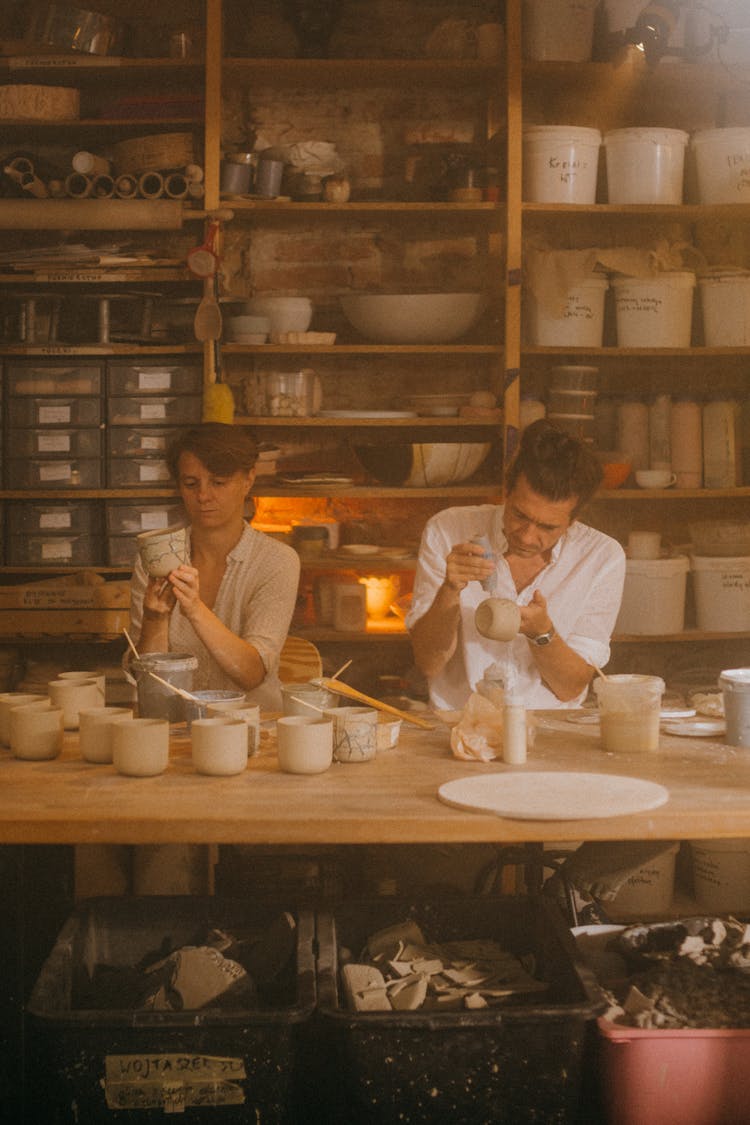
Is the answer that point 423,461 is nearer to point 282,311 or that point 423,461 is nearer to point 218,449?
point 282,311

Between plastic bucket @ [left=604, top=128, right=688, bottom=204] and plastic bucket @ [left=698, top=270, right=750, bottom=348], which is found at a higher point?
plastic bucket @ [left=604, top=128, right=688, bottom=204]

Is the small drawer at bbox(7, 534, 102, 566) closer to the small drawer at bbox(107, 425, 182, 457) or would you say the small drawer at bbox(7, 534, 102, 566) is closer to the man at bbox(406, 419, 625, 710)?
the small drawer at bbox(107, 425, 182, 457)

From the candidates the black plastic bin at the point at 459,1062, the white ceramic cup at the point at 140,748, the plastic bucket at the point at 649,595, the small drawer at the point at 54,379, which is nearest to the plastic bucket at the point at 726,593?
the plastic bucket at the point at 649,595

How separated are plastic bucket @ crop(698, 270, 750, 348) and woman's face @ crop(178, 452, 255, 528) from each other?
2.02m

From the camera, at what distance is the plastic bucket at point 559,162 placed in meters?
4.16

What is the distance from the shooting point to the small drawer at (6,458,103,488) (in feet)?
13.7

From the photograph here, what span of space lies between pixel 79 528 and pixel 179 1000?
243 centimetres

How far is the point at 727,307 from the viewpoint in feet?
14.1

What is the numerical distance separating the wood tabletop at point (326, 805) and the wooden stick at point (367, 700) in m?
0.18

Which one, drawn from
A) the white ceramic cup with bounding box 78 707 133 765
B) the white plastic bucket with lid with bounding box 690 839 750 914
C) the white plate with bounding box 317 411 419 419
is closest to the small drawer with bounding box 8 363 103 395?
the white plate with bounding box 317 411 419 419

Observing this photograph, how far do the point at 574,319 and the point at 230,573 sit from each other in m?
1.78

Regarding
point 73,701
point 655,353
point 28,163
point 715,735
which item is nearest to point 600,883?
point 715,735

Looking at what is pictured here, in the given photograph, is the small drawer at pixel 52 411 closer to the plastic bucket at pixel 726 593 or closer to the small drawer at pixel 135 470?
the small drawer at pixel 135 470

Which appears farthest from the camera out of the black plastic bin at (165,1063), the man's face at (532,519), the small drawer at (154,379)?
the small drawer at (154,379)
